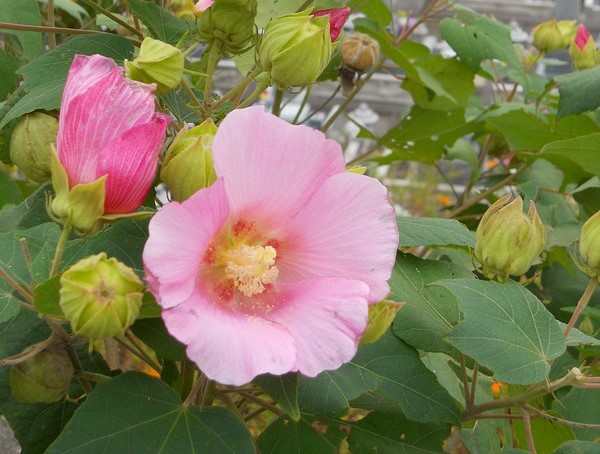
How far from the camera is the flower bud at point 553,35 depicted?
1.52 meters

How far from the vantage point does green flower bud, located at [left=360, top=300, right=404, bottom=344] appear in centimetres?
56

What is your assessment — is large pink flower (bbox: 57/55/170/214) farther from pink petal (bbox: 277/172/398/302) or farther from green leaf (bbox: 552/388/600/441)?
green leaf (bbox: 552/388/600/441)

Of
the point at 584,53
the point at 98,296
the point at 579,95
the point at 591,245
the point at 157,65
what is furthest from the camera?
the point at 584,53

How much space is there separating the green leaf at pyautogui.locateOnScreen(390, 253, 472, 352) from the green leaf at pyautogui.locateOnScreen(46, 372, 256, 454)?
17cm

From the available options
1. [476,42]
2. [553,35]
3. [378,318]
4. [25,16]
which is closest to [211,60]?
[378,318]

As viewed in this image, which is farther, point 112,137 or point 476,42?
point 476,42

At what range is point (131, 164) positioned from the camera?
1.75 ft

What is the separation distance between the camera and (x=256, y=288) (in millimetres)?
571

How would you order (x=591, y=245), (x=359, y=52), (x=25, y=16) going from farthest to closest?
(x=359, y=52), (x=25, y=16), (x=591, y=245)

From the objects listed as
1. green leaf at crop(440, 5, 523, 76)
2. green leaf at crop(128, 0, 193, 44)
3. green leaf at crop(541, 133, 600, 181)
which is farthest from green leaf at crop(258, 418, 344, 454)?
green leaf at crop(440, 5, 523, 76)

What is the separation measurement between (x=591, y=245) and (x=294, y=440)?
28 cm

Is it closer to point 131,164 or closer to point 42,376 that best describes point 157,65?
point 131,164

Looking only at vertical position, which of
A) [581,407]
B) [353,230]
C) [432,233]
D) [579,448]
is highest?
[353,230]

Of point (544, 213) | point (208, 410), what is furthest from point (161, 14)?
point (544, 213)
